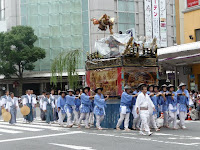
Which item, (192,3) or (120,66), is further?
(192,3)

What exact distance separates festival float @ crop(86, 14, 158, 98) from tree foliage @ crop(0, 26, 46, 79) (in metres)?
26.9

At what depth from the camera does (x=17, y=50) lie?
44.6 metres

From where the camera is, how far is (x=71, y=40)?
49.1 m

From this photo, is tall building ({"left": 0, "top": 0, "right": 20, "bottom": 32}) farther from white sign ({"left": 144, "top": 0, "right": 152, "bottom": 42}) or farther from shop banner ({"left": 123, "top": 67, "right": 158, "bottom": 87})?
shop banner ({"left": 123, "top": 67, "right": 158, "bottom": 87})

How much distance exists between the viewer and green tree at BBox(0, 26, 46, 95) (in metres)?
43.4

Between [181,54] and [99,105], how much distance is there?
8398 mm

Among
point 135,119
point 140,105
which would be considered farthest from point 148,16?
point 140,105

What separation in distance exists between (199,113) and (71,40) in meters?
31.7

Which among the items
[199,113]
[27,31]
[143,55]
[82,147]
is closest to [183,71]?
[199,113]

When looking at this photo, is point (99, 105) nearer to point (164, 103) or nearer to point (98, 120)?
point (98, 120)

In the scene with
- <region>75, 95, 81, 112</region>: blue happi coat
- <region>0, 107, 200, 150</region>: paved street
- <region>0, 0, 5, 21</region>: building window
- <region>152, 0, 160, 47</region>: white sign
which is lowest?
<region>0, 107, 200, 150</region>: paved street

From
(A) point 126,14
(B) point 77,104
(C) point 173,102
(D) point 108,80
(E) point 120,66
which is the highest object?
(A) point 126,14

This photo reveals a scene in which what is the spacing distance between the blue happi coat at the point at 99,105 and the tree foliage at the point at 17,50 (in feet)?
95.9

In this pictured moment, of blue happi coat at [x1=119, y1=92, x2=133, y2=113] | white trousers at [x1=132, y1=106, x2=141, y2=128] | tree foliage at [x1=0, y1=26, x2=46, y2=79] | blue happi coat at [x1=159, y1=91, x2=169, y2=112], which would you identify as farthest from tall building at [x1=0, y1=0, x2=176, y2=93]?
blue happi coat at [x1=119, y1=92, x2=133, y2=113]
